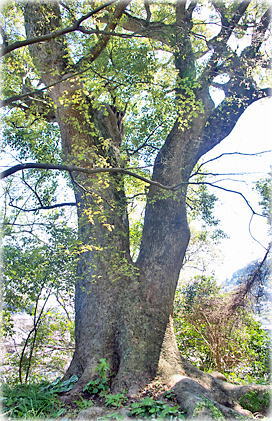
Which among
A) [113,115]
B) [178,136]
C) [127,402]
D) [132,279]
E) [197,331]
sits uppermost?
[113,115]

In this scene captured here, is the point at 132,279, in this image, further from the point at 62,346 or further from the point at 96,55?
the point at 96,55

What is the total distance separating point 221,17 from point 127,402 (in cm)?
579

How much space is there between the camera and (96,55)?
5.09m

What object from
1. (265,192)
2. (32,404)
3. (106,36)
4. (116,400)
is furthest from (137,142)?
(32,404)

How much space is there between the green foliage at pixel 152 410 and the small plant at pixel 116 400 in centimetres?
17

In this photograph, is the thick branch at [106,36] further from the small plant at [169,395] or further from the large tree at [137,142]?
the small plant at [169,395]

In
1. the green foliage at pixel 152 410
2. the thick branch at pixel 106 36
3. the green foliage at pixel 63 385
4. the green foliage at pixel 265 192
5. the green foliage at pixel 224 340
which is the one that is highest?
the thick branch at pixel 106 36

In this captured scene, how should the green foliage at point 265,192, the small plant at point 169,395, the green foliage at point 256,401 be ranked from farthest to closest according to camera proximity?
the green foliage at point 265,192, the green foliage at point 256,401, the small plant at point 169,395

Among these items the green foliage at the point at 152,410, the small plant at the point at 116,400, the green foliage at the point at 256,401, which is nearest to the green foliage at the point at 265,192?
the green foliage at the point at 256,401

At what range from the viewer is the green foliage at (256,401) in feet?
14.3

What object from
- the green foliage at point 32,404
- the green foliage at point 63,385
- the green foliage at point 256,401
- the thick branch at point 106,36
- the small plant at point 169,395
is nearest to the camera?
the green foliage at point 32,404

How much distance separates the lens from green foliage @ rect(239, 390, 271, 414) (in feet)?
14.3

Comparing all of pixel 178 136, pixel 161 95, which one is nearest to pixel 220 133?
pixel 178 136

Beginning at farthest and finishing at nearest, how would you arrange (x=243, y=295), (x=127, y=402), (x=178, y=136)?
(x=243, y=295), (x=178, y=136), (x=127, y=402)
